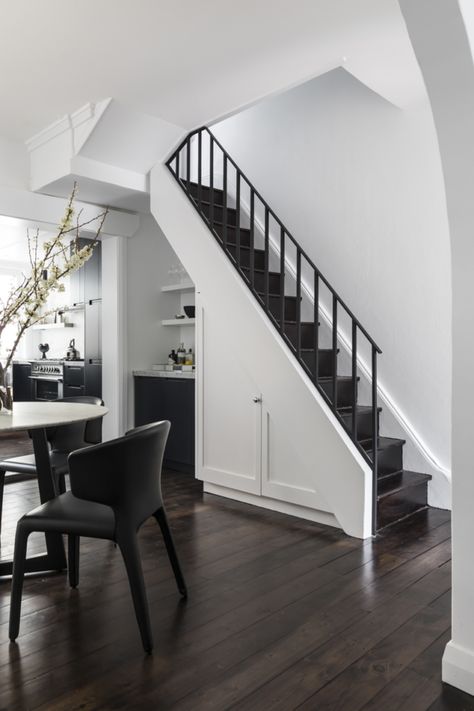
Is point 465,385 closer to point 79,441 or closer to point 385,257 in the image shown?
point 79,441

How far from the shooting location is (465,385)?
1.91 meters

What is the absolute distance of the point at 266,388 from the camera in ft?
12.6

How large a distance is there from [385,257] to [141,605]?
323 centimetres

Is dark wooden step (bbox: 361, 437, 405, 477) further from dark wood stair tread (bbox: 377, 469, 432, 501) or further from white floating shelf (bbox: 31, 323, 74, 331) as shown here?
white floating shelf (bbox: 31, 323, 74, 331)

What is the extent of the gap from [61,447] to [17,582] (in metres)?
1.21

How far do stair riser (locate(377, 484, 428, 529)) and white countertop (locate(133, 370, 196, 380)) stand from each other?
78.6 inches

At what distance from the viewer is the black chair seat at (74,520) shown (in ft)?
6.97

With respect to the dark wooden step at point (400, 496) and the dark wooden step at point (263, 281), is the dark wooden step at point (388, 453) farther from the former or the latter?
the dark wooden step at point (263, 281)

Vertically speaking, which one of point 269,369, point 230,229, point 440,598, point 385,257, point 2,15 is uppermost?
point 2,15

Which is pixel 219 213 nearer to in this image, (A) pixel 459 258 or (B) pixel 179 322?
(B) pixel 179 322

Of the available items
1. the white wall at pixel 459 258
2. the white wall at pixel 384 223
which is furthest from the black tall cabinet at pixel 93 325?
the white wall at pixel 459 258

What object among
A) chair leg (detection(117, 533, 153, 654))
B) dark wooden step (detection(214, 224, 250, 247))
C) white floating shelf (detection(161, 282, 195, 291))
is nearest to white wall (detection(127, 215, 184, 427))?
white floating shelf (detection(161, 282, 195, 291))

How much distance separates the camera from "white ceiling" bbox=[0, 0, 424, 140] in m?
2.96

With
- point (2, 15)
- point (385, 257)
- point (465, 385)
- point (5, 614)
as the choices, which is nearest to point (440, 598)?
point (465, 385)
